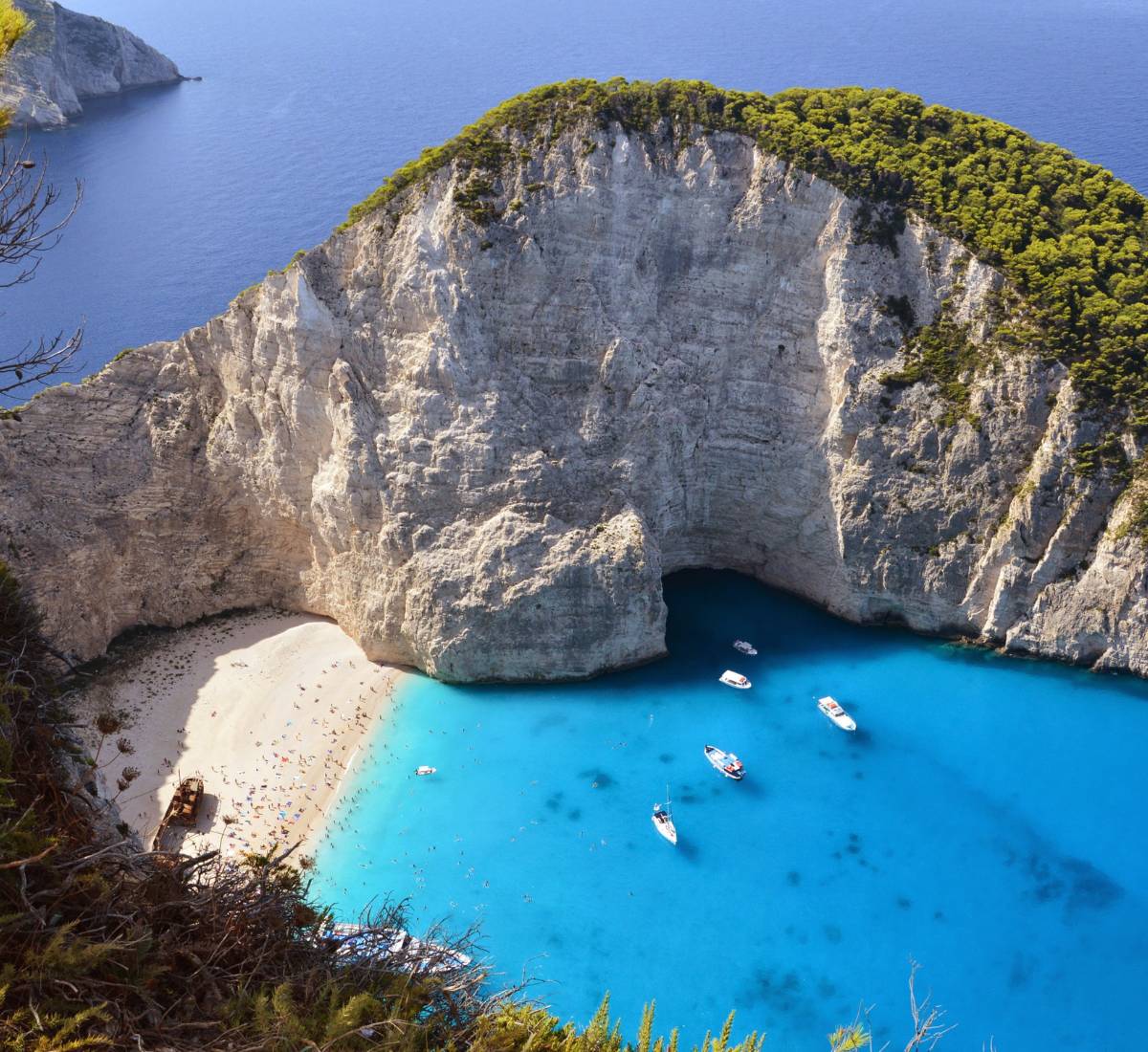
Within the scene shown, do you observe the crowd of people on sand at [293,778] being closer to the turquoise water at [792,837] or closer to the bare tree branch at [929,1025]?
the turquoise water at [792,837]

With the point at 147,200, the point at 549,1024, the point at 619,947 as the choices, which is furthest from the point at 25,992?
the point at 147,200

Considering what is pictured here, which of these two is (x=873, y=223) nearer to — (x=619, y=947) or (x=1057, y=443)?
(x=1057, y=443)

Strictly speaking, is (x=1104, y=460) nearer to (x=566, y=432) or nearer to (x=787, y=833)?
(x=787, y=833)

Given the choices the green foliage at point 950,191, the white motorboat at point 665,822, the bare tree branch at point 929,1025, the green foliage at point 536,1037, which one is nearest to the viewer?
the green foliage at point 536,1037

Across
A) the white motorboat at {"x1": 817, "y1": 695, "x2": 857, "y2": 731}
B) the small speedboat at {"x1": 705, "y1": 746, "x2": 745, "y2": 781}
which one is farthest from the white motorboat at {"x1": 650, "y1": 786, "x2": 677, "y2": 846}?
the white motorboat at {"x1": 817, "y1": 695, "x2": 857, "y2": 731}

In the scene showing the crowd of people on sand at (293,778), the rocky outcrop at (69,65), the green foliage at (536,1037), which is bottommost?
the crowd of people on sand at (293,778)

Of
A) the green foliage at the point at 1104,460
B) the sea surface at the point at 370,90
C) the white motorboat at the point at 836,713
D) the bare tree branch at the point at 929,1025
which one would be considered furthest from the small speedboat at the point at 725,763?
the sea surface at the point at 370,90
